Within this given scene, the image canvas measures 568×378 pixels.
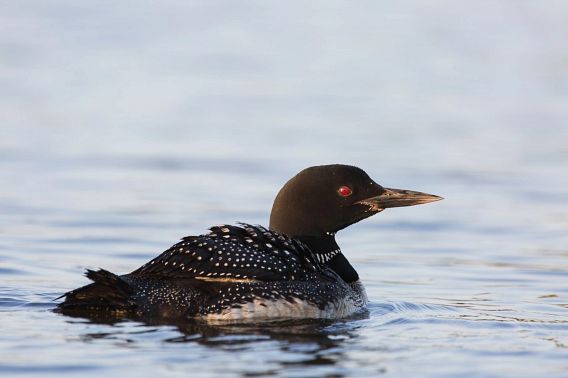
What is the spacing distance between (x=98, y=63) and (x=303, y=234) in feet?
29.9

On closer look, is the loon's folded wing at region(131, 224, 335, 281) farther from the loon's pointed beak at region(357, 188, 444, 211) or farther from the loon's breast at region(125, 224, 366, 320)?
the loon's pointed beak at region(357, 188, 444, 211)

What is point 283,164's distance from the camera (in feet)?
44.6

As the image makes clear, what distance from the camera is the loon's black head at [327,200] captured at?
9.05 m

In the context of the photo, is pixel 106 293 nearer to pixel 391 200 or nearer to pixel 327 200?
pixel 327 200

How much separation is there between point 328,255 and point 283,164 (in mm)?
4435

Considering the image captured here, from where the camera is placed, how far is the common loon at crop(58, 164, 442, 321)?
25.8 feet

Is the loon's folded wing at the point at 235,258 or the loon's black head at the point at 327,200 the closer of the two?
the loon's folded wing at the point at 235,258

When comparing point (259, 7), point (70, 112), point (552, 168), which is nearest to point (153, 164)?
point (70, 112)

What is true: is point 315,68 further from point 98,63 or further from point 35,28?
point 35,28

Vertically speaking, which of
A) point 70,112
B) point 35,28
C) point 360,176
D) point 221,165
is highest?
point 35,28

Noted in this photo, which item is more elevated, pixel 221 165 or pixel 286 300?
pixel 221 165

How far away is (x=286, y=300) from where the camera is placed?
816 centimetres

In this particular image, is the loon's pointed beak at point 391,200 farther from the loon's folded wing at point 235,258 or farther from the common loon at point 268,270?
the loon's folded wing at point 235,258

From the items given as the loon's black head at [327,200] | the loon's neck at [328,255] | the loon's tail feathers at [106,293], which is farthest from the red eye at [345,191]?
the loon's tail feathers at [106,293]
